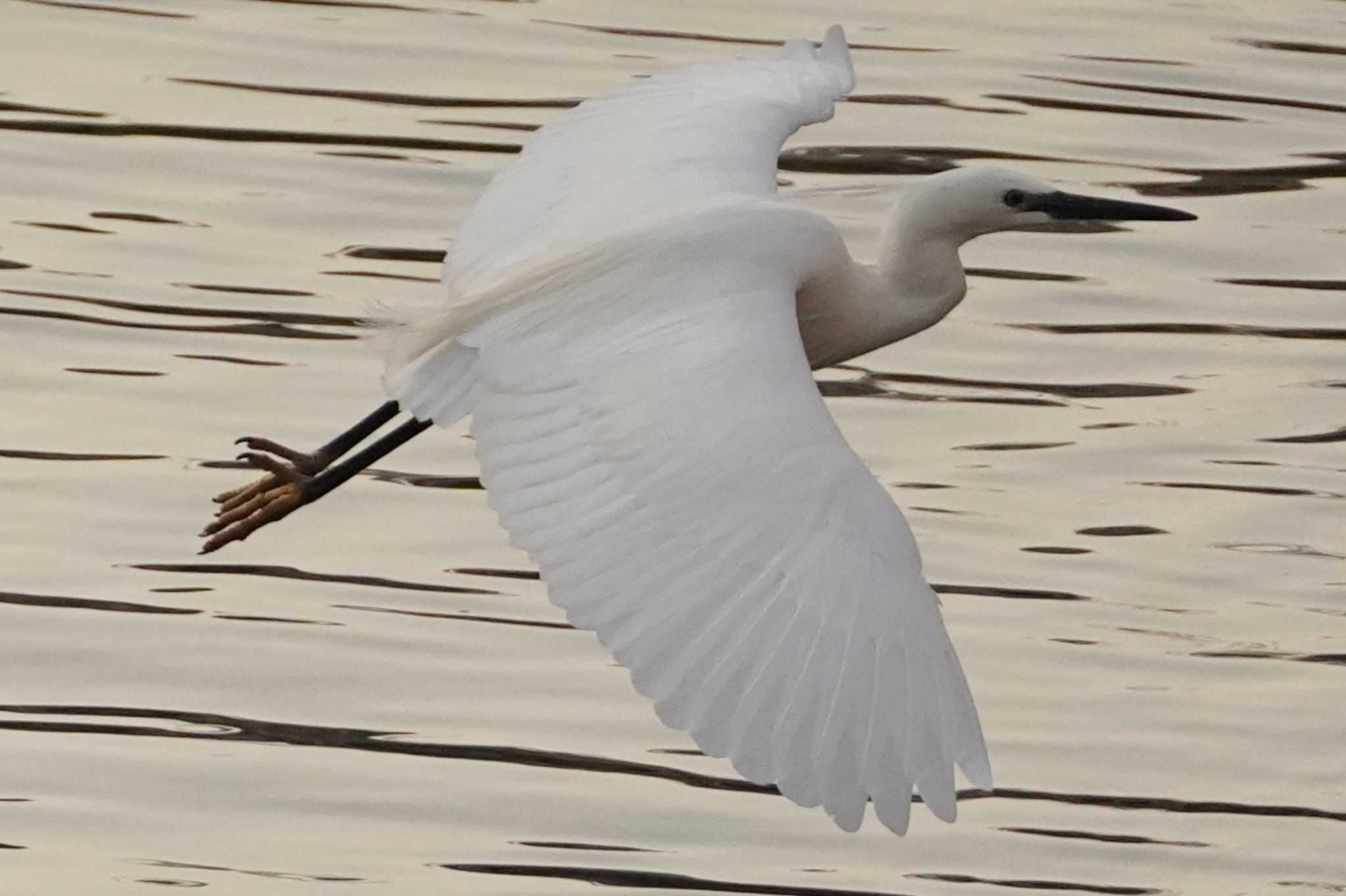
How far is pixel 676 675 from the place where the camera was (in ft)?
15.7

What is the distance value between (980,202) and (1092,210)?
0.81 ft

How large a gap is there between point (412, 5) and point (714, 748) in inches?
243

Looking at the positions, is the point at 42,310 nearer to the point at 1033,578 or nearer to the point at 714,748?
the point at 1033,578

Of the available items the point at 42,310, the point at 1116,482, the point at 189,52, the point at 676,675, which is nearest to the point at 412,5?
the point at 189,52

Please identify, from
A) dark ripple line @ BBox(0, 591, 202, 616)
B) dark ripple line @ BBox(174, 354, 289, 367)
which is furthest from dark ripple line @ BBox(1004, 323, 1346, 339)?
dark ripple line @ BBox(0, 591, 202, 616)

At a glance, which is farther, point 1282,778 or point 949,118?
point 949,118

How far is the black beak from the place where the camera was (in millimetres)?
6414

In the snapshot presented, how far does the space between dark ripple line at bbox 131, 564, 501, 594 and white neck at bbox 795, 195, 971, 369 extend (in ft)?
3.34

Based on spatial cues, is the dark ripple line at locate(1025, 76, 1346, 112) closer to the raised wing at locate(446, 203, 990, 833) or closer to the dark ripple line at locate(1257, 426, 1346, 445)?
the dark ripple line at locate(1257, 426, 1346, 445)

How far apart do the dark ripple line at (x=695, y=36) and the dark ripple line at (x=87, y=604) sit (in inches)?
150

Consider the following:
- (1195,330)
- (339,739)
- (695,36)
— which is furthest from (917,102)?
(339,739)

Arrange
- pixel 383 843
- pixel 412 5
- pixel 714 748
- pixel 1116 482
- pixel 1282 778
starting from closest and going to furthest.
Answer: pixel 714 748 → pixel 383 843 → pixel 1282 778 → pixel 1116 482 → pixel 412 5

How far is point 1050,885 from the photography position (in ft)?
20.0

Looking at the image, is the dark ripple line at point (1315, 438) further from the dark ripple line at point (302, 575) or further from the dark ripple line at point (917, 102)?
the dark ripple line at point (917, 102)
